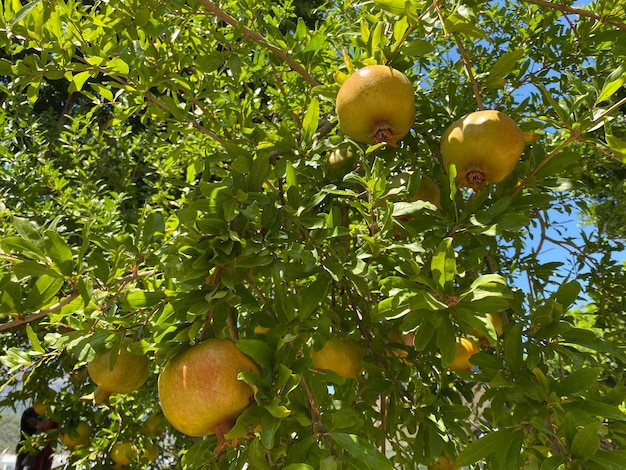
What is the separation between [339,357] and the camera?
1.19m

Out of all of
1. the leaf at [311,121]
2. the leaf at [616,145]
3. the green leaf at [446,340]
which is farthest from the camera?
the leaf at [311,121]

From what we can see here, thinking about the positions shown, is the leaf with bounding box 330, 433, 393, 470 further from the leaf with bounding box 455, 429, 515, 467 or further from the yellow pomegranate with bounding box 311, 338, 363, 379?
the yellow pomegranate with bounding box 311, 338, 363, 379

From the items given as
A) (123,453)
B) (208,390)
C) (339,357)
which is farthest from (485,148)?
(123,453)

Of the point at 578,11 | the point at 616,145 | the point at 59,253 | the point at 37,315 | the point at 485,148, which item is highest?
the point at 578,11

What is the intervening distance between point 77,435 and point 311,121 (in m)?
2.17

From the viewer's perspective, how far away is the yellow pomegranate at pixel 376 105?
1030 millimetres

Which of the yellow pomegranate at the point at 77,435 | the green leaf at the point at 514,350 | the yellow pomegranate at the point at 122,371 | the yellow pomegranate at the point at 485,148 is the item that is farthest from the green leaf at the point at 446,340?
the yellow pomegranate at the point at 77,435

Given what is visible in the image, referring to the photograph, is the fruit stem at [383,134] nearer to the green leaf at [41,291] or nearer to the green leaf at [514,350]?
the green leaf at [514,350]

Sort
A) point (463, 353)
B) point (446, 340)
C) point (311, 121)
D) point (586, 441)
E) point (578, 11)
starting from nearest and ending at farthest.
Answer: point (586, 441), point (446, 340), point (311, 121), point (578, 11), point (463, 353)

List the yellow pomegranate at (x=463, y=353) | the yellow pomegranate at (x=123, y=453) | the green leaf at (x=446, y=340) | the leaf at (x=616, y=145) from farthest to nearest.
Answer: the yellow pomegranate at (x=123, y=453) → the yellow pomegranate at (x=463, y=353) → the leaf at (x=616, y=145) → the green leaf at (x=446, y=340)

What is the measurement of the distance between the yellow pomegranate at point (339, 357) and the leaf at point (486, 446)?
39 cm

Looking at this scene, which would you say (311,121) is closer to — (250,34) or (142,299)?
(250,34)

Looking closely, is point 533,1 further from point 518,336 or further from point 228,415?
point 228,415

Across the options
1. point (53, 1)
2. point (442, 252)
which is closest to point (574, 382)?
point (442, 252)
